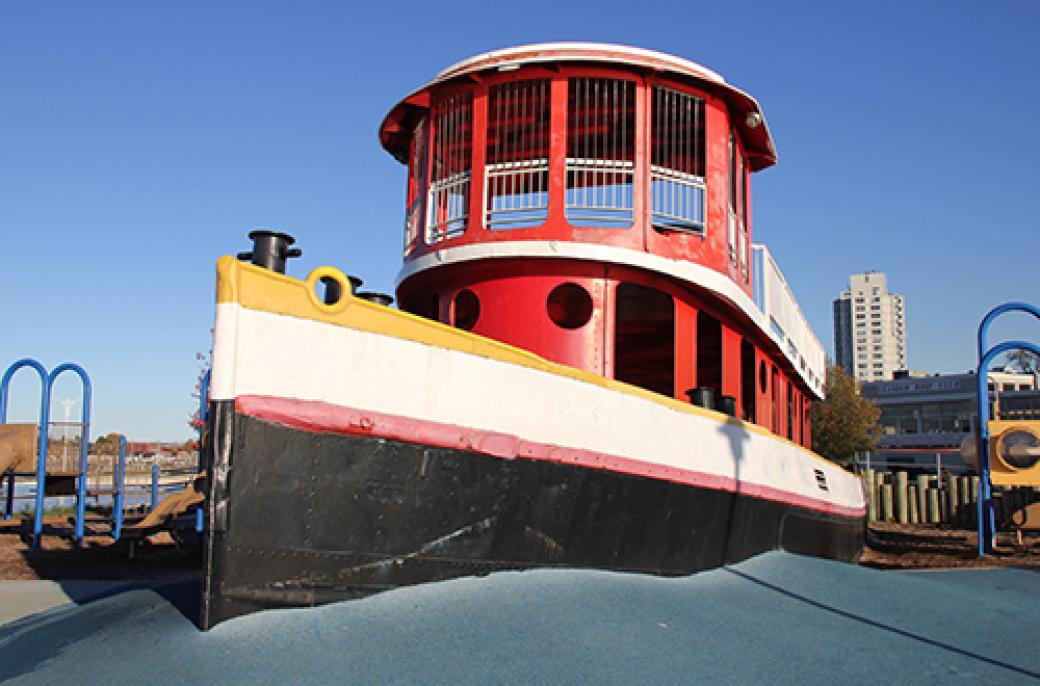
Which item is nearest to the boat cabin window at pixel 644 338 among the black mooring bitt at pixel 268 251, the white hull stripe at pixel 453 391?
the white hull stripe at pixel 453 391

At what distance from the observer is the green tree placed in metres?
33.4

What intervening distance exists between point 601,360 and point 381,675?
4417 millimetres

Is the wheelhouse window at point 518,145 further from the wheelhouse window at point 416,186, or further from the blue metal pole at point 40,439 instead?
the blue metal pole at point 40,439

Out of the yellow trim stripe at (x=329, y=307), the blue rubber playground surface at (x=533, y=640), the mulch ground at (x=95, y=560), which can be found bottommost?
the mulch ground at (x=95, y=560)

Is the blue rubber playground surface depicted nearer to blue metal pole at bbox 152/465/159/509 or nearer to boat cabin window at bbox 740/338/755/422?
boat cabin window at bbox 740/338/755/422

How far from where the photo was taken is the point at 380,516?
497cm

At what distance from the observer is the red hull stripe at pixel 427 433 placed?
4.64 metres

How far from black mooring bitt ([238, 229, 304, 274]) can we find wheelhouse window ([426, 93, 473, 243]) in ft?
11.4

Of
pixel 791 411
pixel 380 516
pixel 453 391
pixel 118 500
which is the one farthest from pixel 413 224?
pixel 791 411

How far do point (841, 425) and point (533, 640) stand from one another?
31.7 metres

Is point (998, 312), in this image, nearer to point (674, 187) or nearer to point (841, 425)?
point (674, 187)

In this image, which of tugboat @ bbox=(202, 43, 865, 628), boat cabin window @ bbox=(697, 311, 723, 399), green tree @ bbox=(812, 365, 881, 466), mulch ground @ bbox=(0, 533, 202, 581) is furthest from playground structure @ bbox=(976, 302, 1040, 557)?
green tree @ bbox=(812, 365, 881, 466)

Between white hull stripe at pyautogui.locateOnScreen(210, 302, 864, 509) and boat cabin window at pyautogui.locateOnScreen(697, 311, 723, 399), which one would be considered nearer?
white hull stripe at pyautogui.locateOnScreen(210, 302, 864, 509)

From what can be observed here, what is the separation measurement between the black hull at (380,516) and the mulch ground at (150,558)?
252 inches
